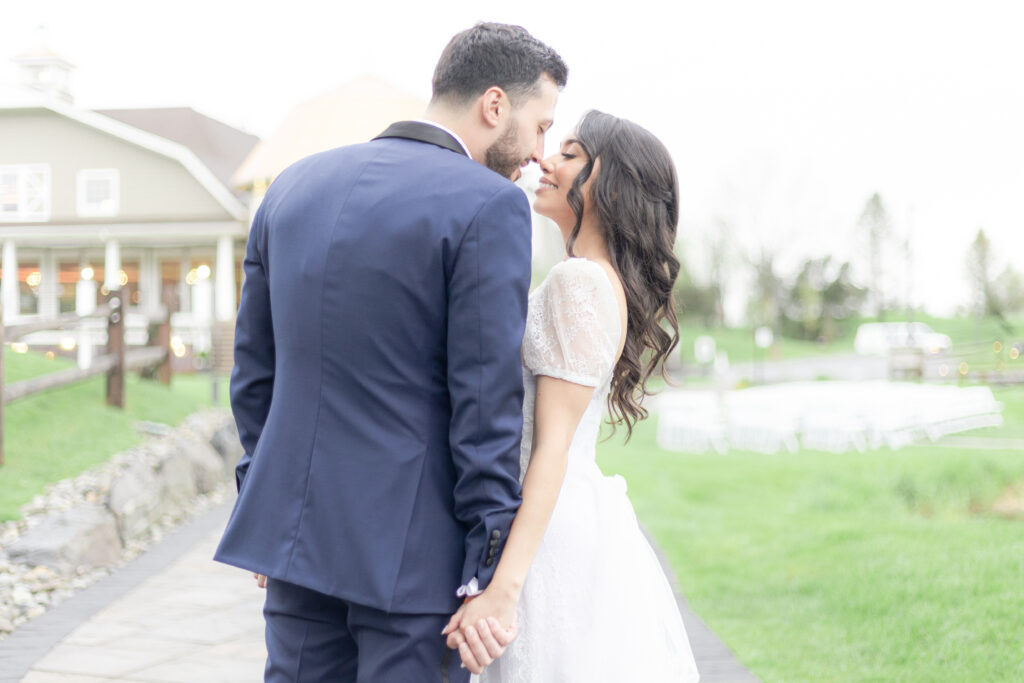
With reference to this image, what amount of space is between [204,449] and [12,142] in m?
17.4

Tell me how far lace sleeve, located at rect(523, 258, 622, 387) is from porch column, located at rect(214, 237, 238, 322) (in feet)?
70.4

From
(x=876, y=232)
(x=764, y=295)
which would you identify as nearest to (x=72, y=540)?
(x=764, y=295)

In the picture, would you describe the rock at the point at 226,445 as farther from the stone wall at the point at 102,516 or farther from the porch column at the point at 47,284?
the porch column at the point at 47,284

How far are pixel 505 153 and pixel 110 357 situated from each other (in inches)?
326

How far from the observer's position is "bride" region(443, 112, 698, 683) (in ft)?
5.96

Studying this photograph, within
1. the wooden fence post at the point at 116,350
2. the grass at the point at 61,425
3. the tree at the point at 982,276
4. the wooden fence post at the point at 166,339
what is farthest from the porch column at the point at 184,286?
the tree at the point at 982,276

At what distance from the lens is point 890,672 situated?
3.98 metres

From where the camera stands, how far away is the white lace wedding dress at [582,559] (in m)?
1.94

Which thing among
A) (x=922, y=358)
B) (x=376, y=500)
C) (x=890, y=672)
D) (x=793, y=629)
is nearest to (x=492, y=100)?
(x=376, y=500)

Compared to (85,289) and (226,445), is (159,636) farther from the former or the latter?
(85,289)

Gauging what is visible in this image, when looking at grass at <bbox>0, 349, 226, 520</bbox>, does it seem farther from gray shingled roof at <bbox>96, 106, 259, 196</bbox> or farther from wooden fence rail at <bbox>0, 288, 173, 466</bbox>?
gray shingled roof at <bbox>96, 106, 259, 196</bbox>

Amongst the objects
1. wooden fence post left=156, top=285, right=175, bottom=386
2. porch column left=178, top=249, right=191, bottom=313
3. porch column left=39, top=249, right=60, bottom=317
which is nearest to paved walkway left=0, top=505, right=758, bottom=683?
wooden fence post left=156, top=285, right=175, bottom=386

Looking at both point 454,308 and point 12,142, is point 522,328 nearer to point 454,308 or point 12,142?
point 454,308

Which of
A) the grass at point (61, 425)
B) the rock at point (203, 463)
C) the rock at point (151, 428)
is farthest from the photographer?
the rock at point (151, 428)
